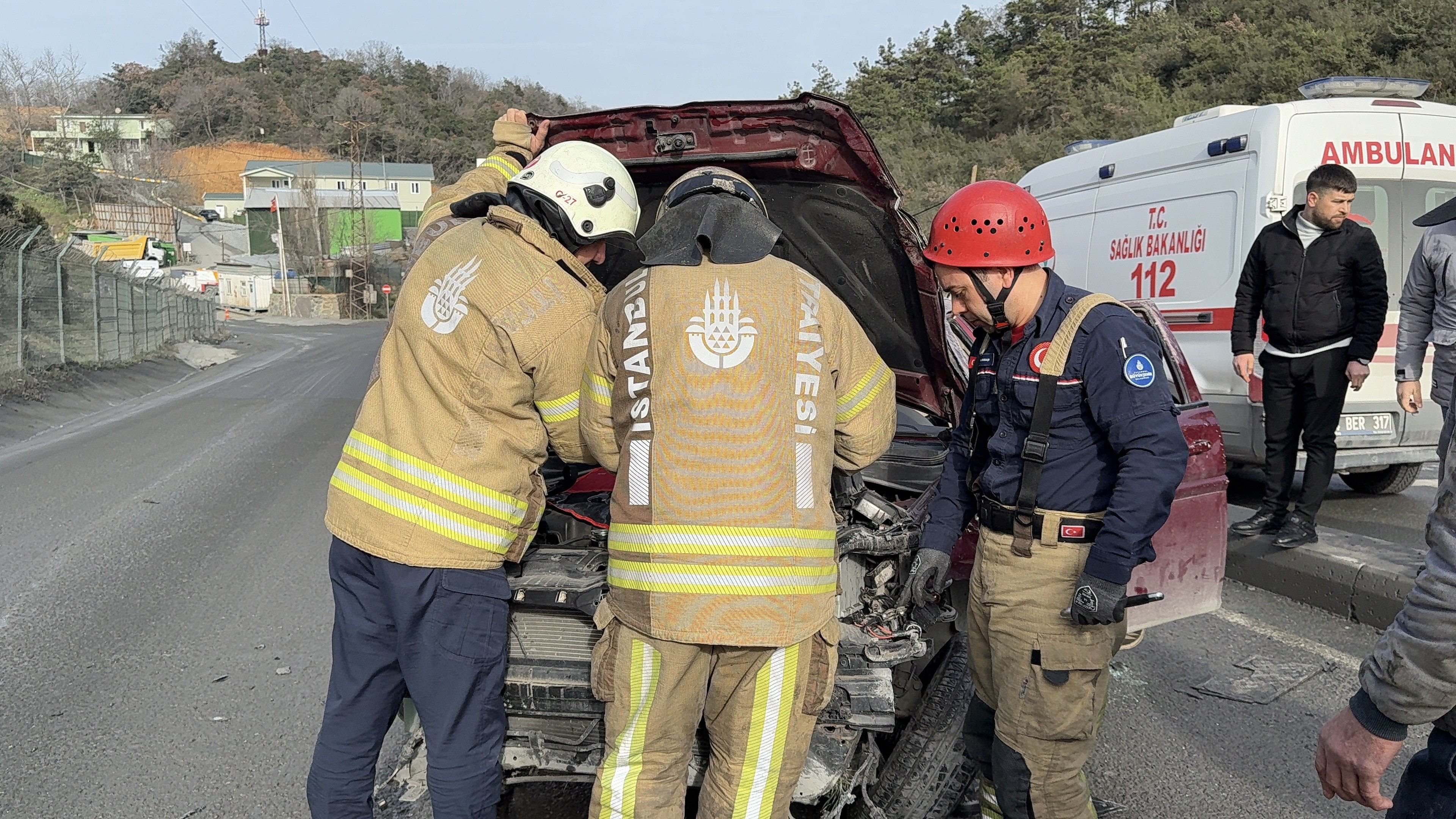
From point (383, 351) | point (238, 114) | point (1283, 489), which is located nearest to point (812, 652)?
point (383, 351)

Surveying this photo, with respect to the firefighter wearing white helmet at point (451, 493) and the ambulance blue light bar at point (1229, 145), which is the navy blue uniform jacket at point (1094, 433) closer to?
the firefighter wearing white helmet at point (451, 493)

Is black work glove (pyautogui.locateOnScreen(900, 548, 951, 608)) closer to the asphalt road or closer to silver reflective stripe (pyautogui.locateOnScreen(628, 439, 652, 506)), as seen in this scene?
silver reflective stripe (pyautogui.locateOnScreen(628, 439, 652, 506))

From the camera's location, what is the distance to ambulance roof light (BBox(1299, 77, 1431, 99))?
21.3 ft

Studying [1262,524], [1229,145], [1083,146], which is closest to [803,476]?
[1262,524]

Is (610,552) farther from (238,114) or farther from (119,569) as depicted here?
(238,114)

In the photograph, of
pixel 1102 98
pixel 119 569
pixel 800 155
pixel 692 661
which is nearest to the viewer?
pixel 692 661

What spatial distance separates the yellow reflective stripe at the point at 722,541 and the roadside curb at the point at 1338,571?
3727 millimetres

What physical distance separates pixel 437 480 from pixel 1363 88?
22.5 feet

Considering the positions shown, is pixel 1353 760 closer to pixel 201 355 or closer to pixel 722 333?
pixel 722 333

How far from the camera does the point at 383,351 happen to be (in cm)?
254

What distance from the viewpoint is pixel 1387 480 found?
272 inches

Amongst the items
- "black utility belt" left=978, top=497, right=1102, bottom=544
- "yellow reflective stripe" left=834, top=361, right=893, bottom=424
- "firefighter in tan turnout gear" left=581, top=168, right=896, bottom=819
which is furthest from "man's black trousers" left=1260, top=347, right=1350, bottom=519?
"firefighter in tan turnout gear" left=581, top=168, right=896, bottom=819

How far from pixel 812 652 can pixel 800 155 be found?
164 cm

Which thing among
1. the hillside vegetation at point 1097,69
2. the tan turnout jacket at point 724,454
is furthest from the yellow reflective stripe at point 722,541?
the hillside vegetation at point 1097,69
